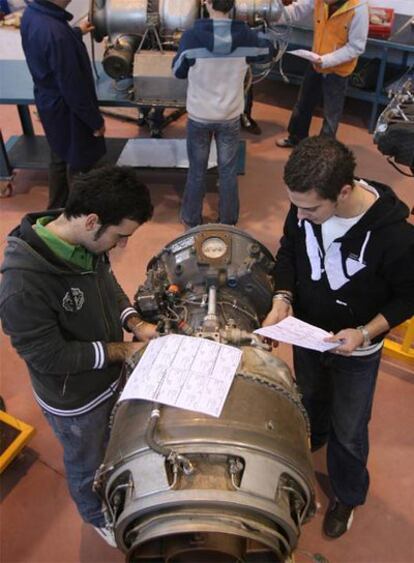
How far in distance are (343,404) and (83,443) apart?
0.90 meters

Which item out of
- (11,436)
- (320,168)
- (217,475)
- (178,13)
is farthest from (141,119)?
(217,475)

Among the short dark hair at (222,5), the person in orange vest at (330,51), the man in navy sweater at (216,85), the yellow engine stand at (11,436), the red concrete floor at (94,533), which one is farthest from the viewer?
the person in orange vest at (330,51)

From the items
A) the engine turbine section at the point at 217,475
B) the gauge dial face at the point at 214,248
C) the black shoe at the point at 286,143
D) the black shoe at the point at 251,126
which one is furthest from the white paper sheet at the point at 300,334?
the black shoe at the point at 251,126

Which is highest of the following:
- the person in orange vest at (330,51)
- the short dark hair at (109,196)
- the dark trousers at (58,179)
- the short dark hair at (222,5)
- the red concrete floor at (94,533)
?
the short dark hair at (222,5)

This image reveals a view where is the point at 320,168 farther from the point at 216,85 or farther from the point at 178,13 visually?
the point at 178,13

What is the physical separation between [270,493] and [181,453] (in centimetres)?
19

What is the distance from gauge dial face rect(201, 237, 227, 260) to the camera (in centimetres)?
178

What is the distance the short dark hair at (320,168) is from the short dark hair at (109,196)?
0.40m

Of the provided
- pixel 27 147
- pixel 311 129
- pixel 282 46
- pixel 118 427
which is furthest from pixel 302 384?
pixel 311 129

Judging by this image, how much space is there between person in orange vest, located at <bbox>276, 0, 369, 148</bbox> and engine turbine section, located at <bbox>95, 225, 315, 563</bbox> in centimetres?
289

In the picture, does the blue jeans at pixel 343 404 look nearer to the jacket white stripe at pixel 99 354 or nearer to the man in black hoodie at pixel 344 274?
the man in black hoodie at pixel 344 274

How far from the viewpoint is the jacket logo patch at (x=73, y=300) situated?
149cm

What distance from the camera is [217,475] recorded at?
1.04m

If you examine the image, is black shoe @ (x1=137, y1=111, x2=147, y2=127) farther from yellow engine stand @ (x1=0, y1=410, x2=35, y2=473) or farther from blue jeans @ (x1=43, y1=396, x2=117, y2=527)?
blue jeans @ (x1=43, y1=396, x2=117, y2=527)
